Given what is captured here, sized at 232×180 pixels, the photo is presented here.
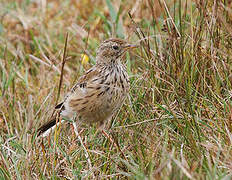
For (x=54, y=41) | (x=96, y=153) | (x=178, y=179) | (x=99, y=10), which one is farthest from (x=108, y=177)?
(x=99, y=10)

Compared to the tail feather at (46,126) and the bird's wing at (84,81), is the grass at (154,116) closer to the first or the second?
the tail feather at (46,126)

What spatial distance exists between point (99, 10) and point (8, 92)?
2.20 m

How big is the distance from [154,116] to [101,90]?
52cm

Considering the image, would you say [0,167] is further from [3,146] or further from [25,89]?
[25,89]

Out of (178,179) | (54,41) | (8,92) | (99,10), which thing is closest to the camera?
(178,179)

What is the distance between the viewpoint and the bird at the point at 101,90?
4.19 meters

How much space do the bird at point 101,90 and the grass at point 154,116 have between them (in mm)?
117

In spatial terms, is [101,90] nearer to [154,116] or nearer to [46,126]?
[154,116]

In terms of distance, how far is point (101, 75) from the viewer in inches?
172

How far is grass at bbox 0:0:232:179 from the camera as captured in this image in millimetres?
3174

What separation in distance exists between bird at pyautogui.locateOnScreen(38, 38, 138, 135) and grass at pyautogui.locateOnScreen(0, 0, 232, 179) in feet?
0.38

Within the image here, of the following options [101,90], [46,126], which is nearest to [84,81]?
[101,90]

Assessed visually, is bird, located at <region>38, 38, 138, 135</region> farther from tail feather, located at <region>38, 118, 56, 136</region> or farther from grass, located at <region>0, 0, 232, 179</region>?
grass, located at <region>0, 0, 232, 179</region>

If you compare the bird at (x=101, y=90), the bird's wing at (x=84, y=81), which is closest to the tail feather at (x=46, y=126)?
the bird at (x=101, y=90)
